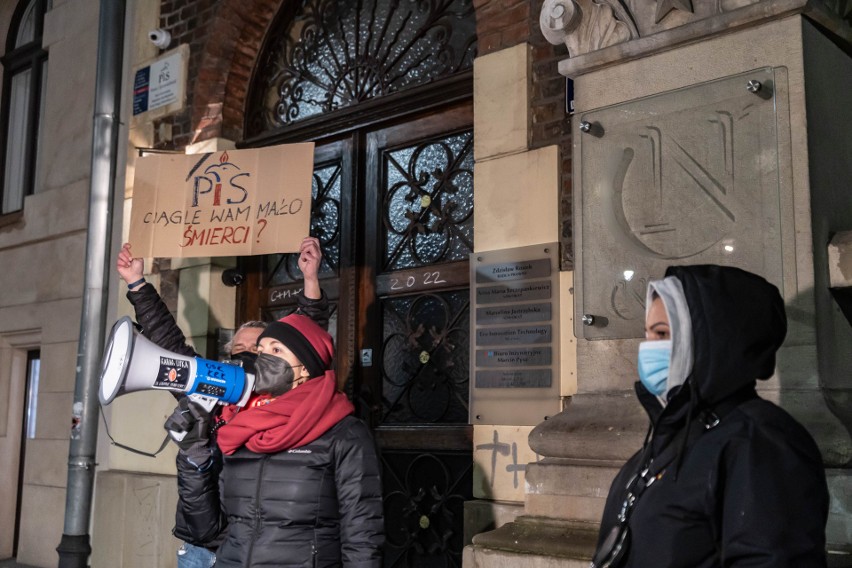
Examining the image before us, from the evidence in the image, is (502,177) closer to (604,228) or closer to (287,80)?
(604,228)

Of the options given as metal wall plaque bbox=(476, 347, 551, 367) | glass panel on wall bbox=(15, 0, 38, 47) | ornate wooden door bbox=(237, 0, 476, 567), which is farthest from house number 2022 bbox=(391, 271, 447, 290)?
glass panel on wall bbox=(15, 0, 38, 47)

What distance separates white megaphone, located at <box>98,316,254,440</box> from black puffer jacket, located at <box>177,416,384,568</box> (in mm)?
285

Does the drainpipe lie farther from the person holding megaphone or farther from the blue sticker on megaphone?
the blue sticker on megaphone

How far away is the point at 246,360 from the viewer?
160 inches

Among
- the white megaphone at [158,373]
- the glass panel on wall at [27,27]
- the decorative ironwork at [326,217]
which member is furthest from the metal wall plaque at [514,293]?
the glass panel on wall at [27,27]

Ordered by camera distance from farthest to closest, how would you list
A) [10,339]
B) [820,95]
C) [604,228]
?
[10,339] < [604,228] < [820,95]

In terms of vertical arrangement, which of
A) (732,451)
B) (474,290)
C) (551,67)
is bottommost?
(732,451)

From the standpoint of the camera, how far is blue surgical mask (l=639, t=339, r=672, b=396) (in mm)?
2387

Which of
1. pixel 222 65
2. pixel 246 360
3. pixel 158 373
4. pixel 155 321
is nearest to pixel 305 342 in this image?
pixel 246 360

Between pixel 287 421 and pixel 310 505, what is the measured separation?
1.07 ft

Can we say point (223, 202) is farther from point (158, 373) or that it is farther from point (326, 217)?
point (158, 373)

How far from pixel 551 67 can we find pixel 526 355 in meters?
1.60

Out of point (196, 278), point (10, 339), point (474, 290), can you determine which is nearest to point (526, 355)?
point (474, 290)

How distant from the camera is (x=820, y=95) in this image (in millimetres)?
3773
